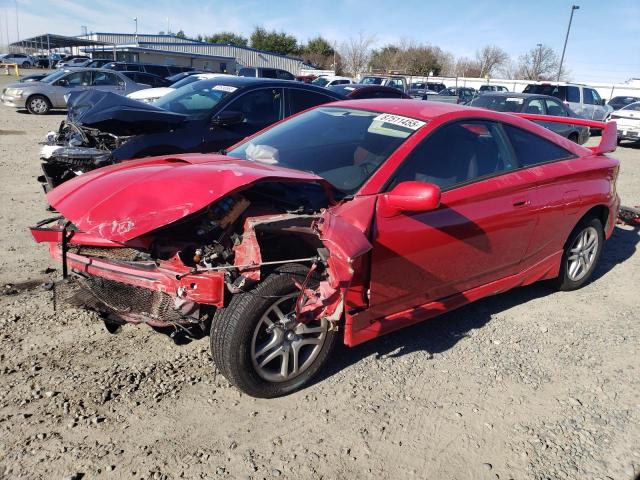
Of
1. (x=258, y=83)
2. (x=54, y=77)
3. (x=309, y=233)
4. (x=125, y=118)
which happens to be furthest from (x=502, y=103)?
(x=54, y=77)

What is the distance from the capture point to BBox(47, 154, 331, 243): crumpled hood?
2.76 metres

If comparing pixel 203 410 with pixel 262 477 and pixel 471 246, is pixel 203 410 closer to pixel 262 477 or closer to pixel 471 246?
pixel 262 477

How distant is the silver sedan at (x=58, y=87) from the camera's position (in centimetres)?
1761

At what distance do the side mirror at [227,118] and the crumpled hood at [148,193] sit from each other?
3141mm

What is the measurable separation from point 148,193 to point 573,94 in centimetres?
1940

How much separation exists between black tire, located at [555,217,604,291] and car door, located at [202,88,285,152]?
396cm

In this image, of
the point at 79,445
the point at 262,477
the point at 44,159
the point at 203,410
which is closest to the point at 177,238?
the point at 203,410

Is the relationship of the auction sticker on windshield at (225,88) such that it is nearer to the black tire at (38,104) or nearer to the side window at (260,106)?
the side window at (260,106)

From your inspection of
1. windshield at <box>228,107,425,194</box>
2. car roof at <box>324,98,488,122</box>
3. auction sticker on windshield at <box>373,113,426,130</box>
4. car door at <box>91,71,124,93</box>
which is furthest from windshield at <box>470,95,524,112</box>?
car door at <box>91,71,124,93</box>

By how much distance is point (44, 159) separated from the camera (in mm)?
5945

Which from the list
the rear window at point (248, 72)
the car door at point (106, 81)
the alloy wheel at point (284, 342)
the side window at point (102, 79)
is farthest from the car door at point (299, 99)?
the rear window at point (248, 72)

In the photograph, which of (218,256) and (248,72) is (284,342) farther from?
(248,72)

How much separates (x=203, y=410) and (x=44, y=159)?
14.0 ft

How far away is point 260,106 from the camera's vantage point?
7059 millimetres
